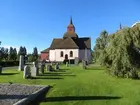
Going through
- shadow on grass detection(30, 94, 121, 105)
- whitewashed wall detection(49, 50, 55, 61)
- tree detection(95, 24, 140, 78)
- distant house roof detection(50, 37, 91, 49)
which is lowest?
shadow on grass detection(30, 94, 121, 105)

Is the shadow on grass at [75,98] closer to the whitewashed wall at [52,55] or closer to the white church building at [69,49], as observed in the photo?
the white church building at [69,49]

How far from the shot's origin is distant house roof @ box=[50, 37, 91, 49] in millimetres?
79438

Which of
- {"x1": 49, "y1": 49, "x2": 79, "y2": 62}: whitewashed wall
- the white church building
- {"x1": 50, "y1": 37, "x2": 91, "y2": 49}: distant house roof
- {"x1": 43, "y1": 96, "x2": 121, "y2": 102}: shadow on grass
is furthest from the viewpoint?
{"x1": 50, "y1": 37, "x2": 91, "y2": 49}: distant house roof

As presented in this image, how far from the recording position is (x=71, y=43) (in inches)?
3150

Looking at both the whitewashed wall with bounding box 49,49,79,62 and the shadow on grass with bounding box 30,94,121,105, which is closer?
the shadow on grass with bounding box 30,94,121,105

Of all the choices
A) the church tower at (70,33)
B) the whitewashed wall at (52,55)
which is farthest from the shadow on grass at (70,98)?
the church tower at (70,33)

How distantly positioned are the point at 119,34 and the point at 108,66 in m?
3.06

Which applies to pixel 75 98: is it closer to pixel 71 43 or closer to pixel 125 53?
pixel 125 53

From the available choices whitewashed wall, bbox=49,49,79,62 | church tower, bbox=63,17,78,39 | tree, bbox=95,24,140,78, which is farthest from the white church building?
tree, bbox=95,24,140,78

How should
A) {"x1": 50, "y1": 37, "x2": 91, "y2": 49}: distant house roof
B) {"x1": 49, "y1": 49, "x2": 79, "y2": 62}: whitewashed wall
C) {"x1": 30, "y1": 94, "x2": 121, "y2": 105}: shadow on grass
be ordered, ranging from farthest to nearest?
{"x1": 50, "y1": 37, "x2": 91, "y2": 49}: distant house roof → {"x1": 49, "y1": 49, "x2": 79, "y2": 62}: whitewashed wall → {"x1": 30, "y1": 94, "x2": 121, "y2": 105}: shadow on grass

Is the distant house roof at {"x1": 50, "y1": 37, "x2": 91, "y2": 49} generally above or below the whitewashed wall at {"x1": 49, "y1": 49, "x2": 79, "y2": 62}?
above

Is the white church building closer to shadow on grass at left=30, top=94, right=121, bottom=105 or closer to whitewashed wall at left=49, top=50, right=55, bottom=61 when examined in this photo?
whitewashed wall at left=49, top=50, right=55, bottom=61

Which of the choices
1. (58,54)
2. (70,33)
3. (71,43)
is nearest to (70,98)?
(71,43)

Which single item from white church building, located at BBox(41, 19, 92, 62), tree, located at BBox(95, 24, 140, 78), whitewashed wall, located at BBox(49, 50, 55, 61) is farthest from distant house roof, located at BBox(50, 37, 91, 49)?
tree, located at BBox(95, 24, 140, 78)
